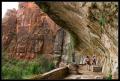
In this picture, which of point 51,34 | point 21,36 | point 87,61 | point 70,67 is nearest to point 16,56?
point 21,36

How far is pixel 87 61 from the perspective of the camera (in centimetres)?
2236

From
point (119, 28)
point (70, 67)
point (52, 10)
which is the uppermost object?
point (52, 10)

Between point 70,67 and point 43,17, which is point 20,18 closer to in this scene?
point 43,17

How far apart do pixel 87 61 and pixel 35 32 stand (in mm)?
11141

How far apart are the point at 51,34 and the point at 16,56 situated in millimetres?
4647

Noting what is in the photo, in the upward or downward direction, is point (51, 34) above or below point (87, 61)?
above

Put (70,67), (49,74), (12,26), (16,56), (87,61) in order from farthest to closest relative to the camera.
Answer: (12,26)
(16,56)
(87,61)
(70,67)
(49,74)

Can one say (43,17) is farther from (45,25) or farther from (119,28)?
(119,28)

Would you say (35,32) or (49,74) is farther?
(35,32)

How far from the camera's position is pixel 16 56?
3156 centimetres

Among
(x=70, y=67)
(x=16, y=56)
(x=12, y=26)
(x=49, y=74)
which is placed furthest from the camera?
(x=12, y=26)

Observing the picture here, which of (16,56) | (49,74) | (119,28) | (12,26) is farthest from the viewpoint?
(12,26)

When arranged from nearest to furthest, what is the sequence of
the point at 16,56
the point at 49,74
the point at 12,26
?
the point at 49,74
the point at 16,56
the point at 12,26

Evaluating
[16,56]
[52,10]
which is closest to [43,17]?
[16,56]
